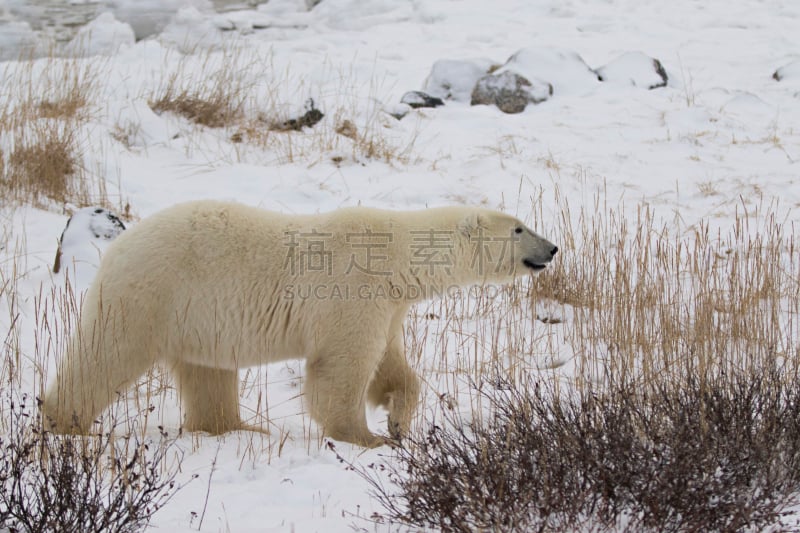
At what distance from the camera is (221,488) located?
11.4ft

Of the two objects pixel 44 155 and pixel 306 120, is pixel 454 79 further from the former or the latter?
pixel 44 155

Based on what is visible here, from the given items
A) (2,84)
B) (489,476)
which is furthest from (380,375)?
(2,84)

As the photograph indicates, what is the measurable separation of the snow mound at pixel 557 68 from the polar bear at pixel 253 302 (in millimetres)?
7064

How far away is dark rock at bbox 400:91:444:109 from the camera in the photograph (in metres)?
10.6

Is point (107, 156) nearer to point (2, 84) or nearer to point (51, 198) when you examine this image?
point (51, 198)

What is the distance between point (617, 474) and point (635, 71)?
970 cm

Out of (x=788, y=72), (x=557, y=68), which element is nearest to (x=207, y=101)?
(x=557, y=68)

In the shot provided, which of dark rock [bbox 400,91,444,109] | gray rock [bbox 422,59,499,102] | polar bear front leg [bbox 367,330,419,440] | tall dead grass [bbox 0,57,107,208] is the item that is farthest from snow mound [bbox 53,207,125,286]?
gray rock [bbox 422,59,499,102]

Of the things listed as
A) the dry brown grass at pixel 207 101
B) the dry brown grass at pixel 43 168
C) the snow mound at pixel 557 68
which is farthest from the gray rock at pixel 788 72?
the dry brown grass at pixel 43 168

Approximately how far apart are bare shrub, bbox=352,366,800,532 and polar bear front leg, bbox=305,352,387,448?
3.37 ft

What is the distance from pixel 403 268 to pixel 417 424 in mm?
872

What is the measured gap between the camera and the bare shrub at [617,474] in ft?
8.84

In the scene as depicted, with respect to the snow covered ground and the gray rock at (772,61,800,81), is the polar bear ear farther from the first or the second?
the gray rock at (772,61,800,81)

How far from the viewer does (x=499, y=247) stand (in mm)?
4766
